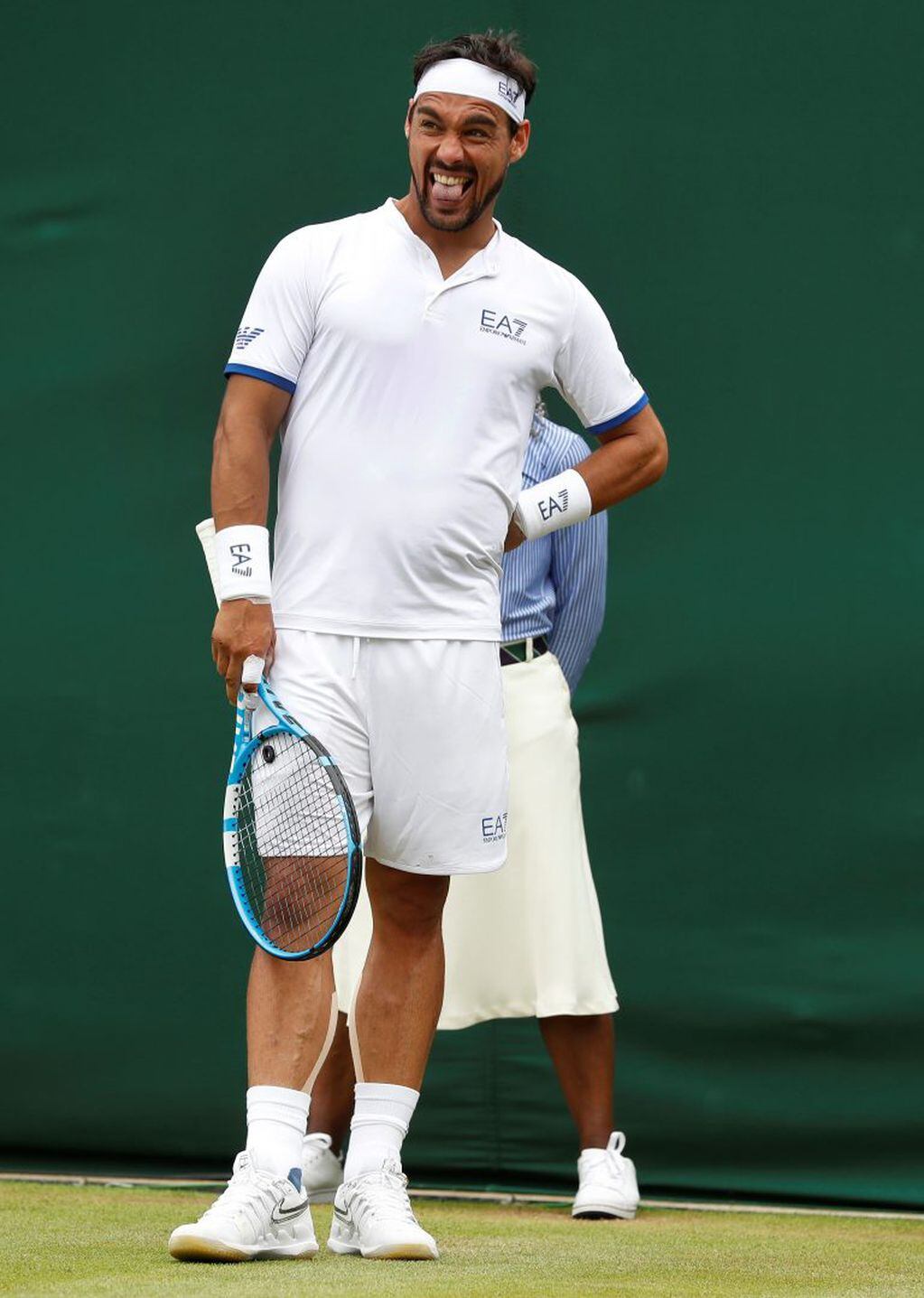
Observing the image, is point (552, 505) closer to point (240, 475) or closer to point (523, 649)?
point (240, 475)

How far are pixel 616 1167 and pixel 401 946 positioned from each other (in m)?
1.04

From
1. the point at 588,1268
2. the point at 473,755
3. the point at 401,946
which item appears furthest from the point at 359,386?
the point at 588,1268

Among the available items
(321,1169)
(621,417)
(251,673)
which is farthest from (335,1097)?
(621,417)

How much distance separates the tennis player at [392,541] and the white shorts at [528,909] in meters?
0.85

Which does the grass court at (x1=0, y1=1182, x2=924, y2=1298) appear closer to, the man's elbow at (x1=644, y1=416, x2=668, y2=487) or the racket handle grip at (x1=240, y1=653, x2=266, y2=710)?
the racket handle grip at (x1=240, y1=653, x2=266, y2=710)

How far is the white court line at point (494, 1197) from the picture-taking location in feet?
13.1

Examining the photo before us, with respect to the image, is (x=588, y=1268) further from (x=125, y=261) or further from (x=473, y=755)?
(x=125, y=261)

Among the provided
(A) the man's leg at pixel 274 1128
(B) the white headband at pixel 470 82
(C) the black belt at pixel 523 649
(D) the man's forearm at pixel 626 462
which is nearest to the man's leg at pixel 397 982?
(A) the man's leg at pixel 274 1128

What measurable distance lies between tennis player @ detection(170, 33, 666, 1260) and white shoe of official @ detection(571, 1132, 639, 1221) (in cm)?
90

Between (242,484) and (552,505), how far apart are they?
0.50 metres

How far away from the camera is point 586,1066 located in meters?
3.92

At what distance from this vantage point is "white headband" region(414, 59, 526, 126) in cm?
304

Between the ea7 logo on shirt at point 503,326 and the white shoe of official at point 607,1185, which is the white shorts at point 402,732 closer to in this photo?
the ea7 logo on shirt at point 503,326

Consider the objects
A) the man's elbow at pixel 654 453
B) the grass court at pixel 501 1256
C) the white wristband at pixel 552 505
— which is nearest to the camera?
the grass court at pixel 501 1256
